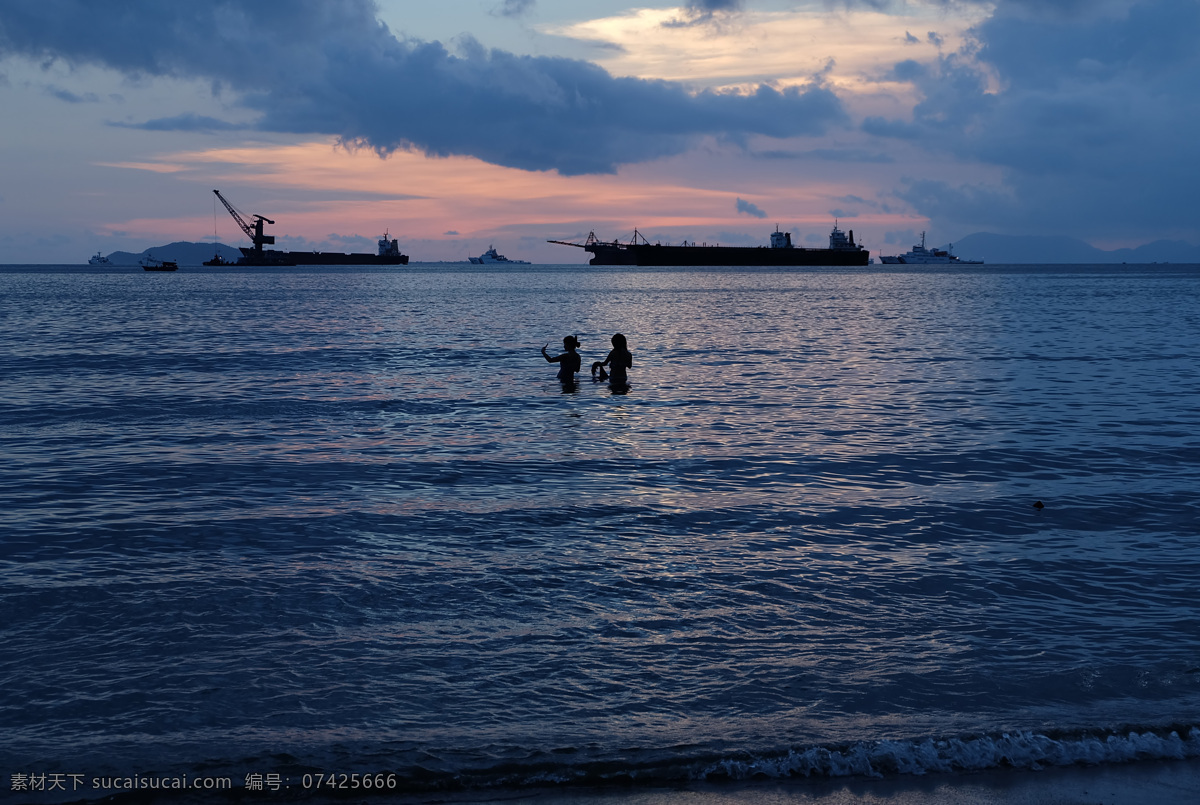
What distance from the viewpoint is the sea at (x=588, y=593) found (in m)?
5.05

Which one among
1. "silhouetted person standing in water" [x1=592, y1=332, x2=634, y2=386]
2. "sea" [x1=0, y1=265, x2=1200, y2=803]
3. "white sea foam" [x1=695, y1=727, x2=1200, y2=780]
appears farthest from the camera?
"silhouetted person standing in water" [x1=592, y1=332, x2=634, y2=386]

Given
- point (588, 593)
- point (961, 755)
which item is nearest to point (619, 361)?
point (588, 593)

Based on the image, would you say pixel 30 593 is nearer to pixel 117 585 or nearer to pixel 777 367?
pixel 117 585

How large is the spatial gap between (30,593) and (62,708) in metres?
2.52

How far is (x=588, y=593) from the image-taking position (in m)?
7.46

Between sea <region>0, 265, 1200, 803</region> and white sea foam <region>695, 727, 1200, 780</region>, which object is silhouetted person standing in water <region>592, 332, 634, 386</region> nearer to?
sea <region>0, 265, 1200, 803</region>

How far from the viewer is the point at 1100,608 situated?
714 centimetres

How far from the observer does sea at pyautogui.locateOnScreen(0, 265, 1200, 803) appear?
5051 mm

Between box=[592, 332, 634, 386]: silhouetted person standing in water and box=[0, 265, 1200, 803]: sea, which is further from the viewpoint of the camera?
box=[592, 332, 634, 386]: silhouetted person standing in water

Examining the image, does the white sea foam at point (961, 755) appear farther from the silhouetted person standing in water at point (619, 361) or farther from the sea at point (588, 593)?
the silhouetted person standing in water at point (619, 361)

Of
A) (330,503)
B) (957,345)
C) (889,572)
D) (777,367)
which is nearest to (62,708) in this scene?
(330,503)

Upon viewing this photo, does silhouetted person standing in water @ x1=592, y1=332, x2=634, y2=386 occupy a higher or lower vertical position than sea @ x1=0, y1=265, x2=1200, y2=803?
higher

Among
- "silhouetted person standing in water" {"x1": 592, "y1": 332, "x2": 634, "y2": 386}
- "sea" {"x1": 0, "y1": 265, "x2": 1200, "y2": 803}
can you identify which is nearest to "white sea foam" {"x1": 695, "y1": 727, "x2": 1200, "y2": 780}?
"sea" {"x1": 0, "y1": 265, "x2": 1200, "y2": 803}

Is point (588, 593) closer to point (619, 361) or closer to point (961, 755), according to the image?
point (961, 755)
